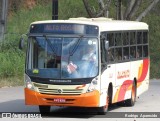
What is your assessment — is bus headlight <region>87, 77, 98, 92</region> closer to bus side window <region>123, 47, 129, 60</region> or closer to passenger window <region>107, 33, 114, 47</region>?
passenger window <region>107, 33, 114, 47</region>

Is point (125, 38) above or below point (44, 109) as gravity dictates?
above

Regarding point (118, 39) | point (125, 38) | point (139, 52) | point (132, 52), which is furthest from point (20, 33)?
point (118, 39)

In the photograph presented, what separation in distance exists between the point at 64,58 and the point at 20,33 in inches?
907

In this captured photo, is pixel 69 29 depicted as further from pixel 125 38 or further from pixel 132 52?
pixel 132 52

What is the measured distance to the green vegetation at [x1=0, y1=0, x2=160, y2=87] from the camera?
29795 millimetres

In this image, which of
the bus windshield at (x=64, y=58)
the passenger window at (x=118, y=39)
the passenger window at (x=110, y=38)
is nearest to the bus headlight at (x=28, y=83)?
the bus windshield at (x=64, y=58)

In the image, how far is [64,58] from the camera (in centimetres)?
1719

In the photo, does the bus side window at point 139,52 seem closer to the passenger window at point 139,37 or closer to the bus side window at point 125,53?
the passenger window at point 139,37

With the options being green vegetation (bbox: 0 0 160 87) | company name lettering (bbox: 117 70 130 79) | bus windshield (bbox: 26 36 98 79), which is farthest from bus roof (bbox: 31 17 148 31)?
green vegetation (bbox: 0 0 160 87)

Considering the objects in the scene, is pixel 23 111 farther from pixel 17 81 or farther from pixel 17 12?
pixel 17 12

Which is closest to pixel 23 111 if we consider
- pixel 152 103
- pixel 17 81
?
pixel 152 103

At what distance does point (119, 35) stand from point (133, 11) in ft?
52.3

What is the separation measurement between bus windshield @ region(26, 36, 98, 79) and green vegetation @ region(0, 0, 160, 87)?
37.1 feet

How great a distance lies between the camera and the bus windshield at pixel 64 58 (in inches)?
674
